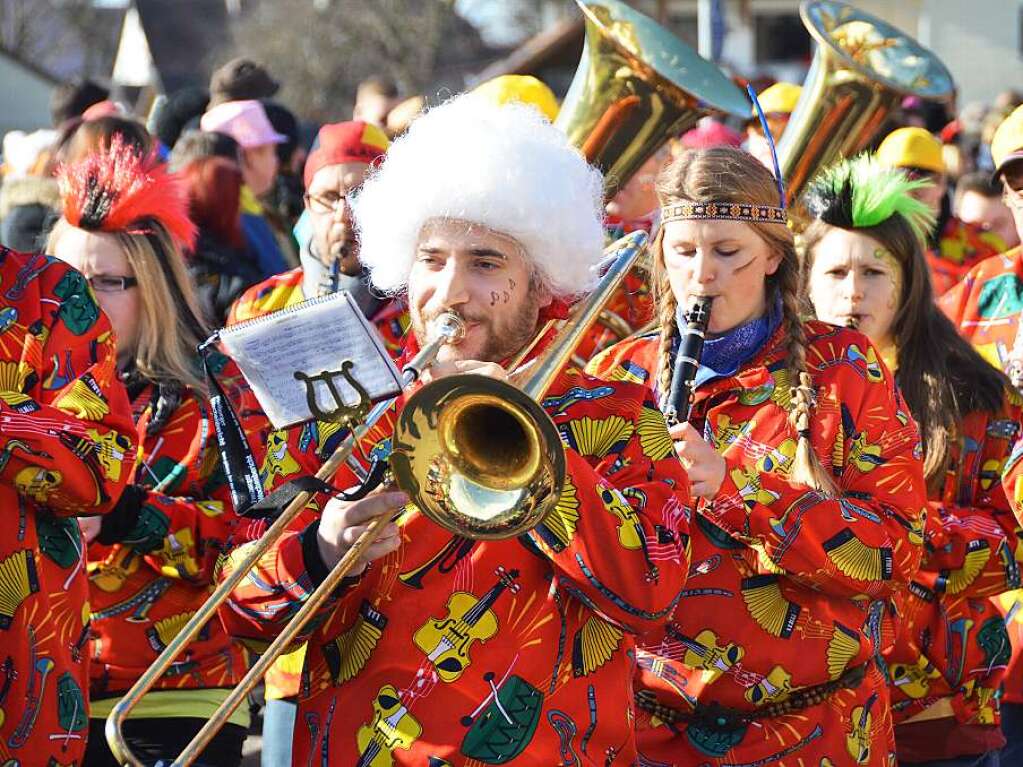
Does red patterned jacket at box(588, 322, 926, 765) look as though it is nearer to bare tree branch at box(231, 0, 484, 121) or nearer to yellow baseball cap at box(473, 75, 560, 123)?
yellow baseball cap at box(473, 75, 560, 123)

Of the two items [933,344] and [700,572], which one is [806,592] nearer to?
[700,572]

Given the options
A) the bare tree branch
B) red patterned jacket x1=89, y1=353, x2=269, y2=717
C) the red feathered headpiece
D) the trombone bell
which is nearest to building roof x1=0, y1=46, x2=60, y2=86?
the bare tree branch

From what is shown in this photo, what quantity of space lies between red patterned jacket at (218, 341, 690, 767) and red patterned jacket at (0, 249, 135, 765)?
2.47ft

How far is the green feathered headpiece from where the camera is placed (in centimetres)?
483

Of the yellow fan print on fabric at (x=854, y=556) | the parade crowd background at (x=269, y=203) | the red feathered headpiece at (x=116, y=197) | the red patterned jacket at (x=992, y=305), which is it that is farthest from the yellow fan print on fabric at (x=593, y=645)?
the red patterned jacket at (x=992, y=305)

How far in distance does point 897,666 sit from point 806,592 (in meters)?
1.01

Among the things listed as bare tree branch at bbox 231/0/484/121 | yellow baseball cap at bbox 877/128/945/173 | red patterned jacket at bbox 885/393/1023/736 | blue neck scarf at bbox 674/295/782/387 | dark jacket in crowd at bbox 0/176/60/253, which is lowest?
bare tree branch at bbox 231/0/484/121

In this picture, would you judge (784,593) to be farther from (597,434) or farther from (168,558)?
(168,558)

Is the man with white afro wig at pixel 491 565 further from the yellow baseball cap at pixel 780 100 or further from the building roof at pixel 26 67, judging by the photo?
the building roof at pixel 26 67

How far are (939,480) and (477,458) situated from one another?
7.48ft

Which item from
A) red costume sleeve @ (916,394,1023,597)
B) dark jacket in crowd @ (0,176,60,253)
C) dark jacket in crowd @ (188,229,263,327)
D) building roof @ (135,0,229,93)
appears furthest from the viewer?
building roof @ (135,0,229,93)

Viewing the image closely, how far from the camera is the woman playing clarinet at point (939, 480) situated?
4621 mm

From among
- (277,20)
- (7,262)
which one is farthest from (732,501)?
(277,20)

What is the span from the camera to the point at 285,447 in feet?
10.2
